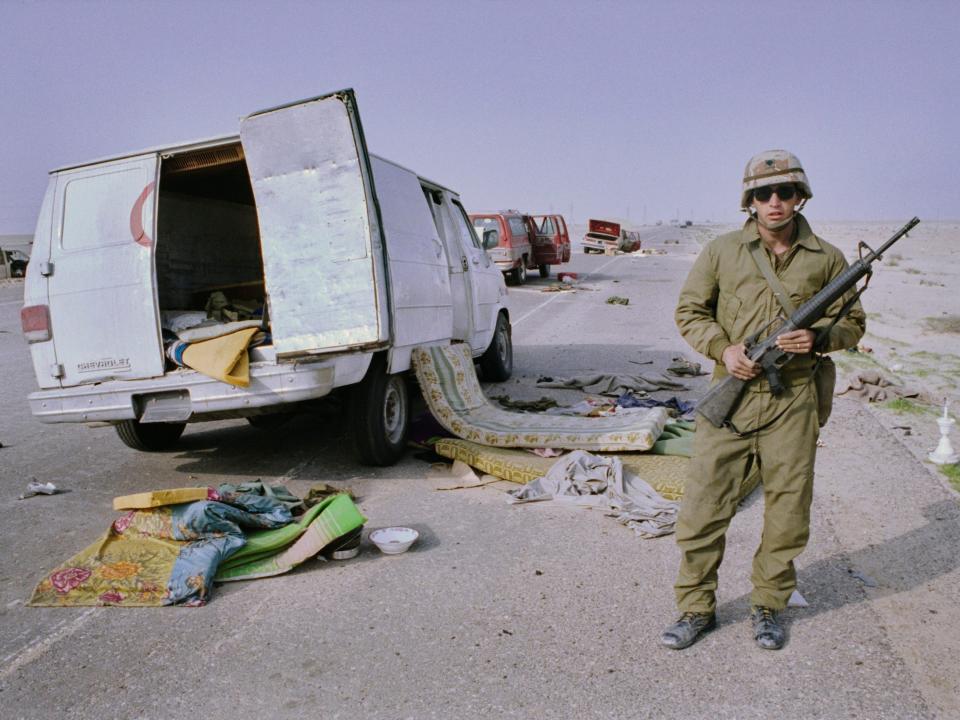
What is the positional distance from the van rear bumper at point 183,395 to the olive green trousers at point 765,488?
262 centimetres

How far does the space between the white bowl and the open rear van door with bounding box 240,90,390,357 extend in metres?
1.25

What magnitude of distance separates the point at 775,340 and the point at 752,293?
25cm

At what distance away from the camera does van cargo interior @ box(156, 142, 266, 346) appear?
713 centimetres

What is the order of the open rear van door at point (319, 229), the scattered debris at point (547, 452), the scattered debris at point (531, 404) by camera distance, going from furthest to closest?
1. the scattered debris at point (531, 404)
2. the scattered debris at point (547, 452)
3. the open rear van door at point (319, 229)

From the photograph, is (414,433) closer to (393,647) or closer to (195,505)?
(195,505)

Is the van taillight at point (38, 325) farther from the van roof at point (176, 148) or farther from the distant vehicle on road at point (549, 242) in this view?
the distant vehicle on road at point (549, 242)

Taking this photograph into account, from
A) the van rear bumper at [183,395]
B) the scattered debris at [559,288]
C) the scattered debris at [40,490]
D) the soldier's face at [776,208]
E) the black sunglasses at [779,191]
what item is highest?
the black sunglasses at [779,191]

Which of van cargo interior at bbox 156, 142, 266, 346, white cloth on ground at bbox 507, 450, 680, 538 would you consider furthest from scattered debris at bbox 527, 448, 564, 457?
van cargo interior at bbox 156, 142, 266, 346

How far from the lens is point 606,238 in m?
43.2

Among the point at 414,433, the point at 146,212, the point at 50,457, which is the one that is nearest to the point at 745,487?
the point at 414,433

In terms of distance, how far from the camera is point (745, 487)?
317 centimetres

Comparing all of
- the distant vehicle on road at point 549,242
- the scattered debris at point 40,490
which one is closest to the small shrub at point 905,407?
the scattered debris at point 40,490

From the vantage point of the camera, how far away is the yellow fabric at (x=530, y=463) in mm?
4852

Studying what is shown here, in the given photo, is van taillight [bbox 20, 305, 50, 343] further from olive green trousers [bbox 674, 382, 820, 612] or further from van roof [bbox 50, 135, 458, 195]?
olive green trousers [bbox 674, 382, 820, 612]
